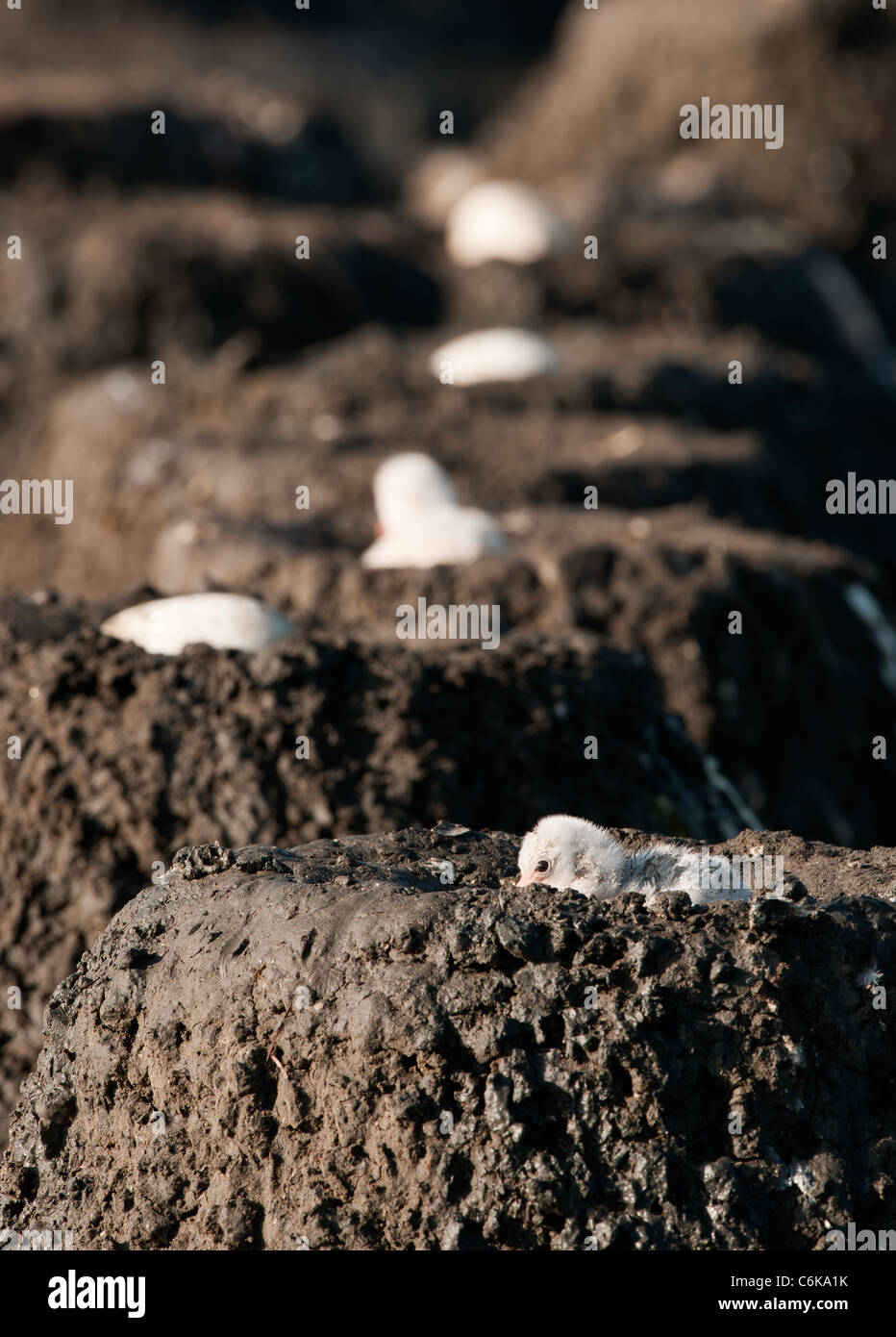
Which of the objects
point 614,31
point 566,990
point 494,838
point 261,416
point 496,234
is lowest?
point 566,990

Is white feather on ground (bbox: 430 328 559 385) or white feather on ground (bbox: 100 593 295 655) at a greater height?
white feather on ground (bbox: 430 328 559 385)

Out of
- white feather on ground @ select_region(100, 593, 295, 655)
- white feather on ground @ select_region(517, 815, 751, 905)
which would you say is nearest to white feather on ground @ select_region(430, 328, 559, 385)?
white feather on ground @ select_region(100, 593, 295, 655)

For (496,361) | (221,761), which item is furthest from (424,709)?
(496,361)

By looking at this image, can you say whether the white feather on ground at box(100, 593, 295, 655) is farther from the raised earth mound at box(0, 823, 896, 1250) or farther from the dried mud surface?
the raised earth mound at box(0, 823, 896, 1250)

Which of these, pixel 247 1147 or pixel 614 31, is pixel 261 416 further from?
pixel 614 31

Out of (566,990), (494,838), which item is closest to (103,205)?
(494,838)

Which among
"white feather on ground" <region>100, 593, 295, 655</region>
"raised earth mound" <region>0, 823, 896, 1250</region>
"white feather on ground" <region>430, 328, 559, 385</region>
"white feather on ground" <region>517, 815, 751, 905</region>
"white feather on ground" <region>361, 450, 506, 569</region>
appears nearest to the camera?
"raised earth mound" <region>0, 823, 896, 1250</region>

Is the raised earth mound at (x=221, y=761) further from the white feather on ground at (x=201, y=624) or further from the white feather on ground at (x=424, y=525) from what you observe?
the white feather on ground at (x=424, y=525)
